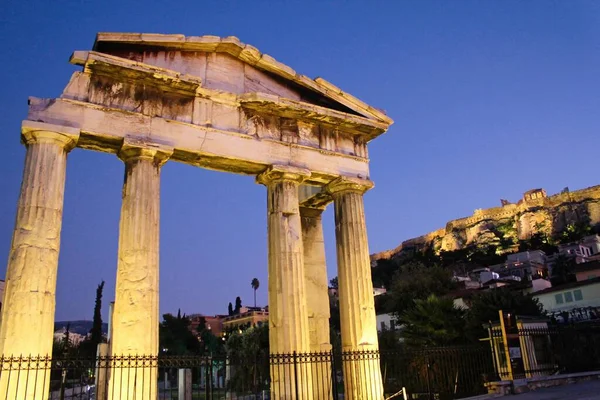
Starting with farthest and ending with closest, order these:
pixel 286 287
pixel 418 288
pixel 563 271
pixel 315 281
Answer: pixel 563 271 → pixel 418 288 → pixel 315 281 → pixel 286 287

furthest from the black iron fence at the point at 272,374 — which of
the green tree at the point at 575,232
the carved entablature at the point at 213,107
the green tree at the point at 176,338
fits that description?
the green tree at the point at 575,232

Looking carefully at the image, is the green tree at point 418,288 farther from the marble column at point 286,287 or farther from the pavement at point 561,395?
the marble column at point 286,287

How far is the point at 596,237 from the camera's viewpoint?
77.3 m

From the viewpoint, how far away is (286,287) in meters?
13.0

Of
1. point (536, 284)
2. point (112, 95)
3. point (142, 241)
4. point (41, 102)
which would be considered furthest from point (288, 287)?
point (536, 284)

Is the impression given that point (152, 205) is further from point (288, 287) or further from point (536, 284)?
point (536, 284)

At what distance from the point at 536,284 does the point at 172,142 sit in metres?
39.6

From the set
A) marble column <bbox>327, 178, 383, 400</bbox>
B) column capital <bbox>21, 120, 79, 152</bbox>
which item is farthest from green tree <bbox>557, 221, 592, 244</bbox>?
column capital <bbox>21, 120, 79, 152</bbox>

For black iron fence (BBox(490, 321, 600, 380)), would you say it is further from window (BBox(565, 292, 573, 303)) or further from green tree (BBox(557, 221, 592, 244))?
green tree (BBox(557, 221, 592, 244))

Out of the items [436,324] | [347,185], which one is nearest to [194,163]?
[347,185]

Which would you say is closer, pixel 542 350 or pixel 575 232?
pixel 542 350

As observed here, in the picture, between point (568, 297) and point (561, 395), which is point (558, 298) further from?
point (561, 395)

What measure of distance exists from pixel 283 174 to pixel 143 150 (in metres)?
3.84

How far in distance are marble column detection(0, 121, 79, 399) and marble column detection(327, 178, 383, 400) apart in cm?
715
